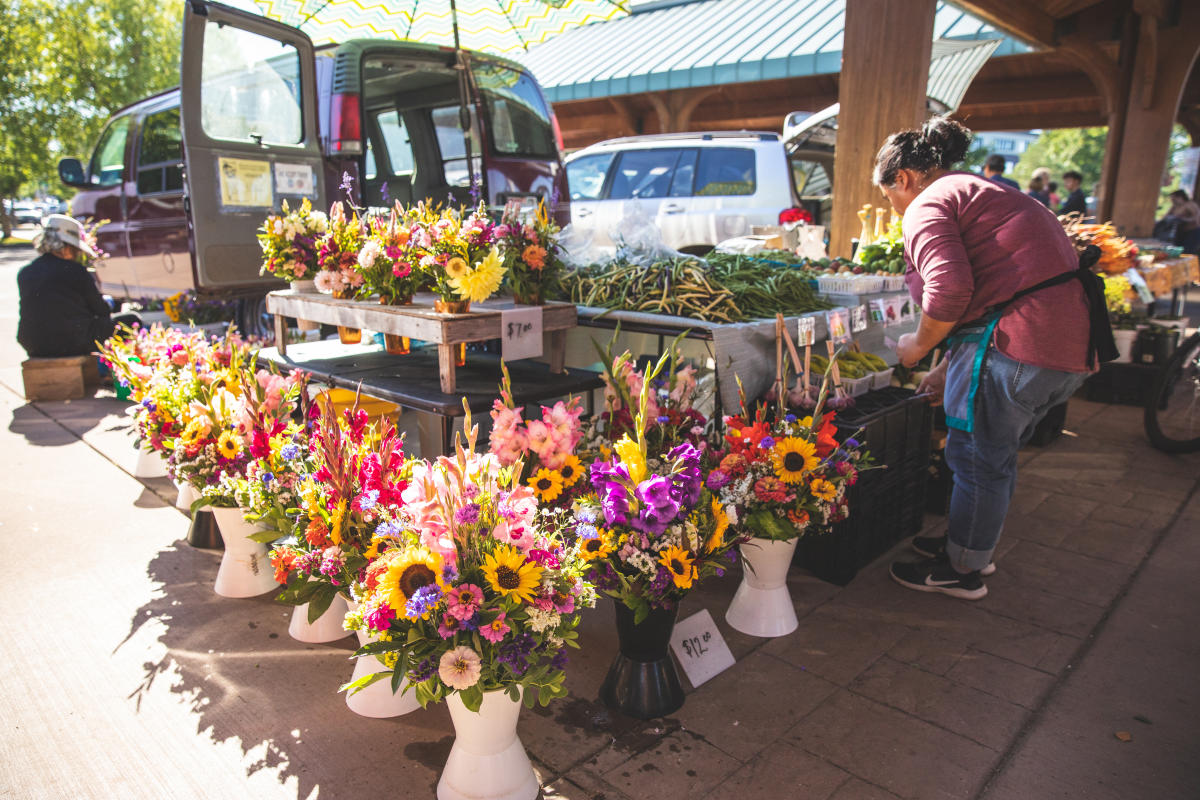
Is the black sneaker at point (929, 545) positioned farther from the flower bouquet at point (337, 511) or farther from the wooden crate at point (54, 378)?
the wooden crate at point (54, 378)

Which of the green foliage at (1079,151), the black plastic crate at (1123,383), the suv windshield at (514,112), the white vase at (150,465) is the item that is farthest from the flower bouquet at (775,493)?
the green foliage at (1079,151)

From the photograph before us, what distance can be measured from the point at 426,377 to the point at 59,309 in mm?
3865

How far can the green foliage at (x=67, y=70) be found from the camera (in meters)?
20.1

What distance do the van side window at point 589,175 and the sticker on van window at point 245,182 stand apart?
3.42 metres

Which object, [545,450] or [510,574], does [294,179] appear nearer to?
[545,450]

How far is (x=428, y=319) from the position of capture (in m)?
2.87

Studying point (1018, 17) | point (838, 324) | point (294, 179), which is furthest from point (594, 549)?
point (1018, 17)

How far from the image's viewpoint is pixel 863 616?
2.81 meters

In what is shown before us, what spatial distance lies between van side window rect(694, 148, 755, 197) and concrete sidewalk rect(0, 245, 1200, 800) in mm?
4232

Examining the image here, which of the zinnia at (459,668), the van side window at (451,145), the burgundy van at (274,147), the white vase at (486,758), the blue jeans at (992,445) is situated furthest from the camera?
the van side window at (451,145)

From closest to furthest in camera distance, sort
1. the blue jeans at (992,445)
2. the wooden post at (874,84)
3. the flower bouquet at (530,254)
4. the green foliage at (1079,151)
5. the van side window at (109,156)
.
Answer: the blue jeans at (992,445)
the flower bouquet at (530,254)
the wooden post at (874,84)
the van side window at (109,156)
the green foliage at (1079,151)

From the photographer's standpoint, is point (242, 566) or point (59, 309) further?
point (59, 309)

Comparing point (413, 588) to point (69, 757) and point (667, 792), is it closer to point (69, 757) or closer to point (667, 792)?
point (667, 792)

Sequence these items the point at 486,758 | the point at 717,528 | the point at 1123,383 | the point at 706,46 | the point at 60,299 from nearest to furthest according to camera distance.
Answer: the point at 486,758 < the point at 717,528 < the point at 60,299 < the point at 1123,383 < the point at 706,46
